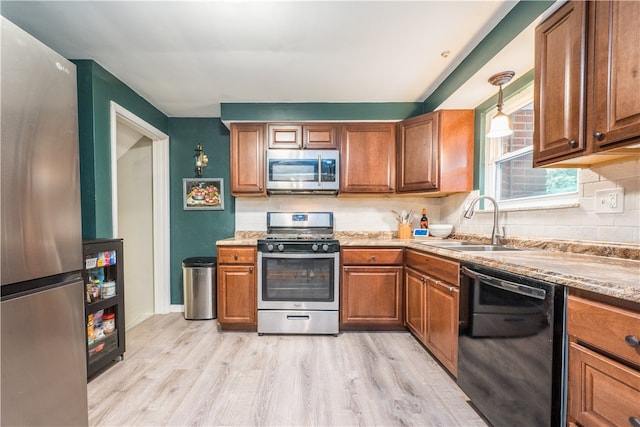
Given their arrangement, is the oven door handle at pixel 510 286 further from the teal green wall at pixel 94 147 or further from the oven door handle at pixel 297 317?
the teal green wall at pixel 94 147

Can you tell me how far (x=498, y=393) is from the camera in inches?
49.4

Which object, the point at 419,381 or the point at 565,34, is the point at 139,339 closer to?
the point at 419,381

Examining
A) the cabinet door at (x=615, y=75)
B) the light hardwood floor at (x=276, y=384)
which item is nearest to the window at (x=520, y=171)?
the cabinet door at (x=615, y=75)

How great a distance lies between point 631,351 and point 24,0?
3.13 meters

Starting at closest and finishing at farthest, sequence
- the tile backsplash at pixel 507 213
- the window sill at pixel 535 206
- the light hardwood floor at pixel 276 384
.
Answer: the tile backsplash at pixel 507 213 < the light hardwood floor at pixel 276 384 < the window sill at pixel 535 206

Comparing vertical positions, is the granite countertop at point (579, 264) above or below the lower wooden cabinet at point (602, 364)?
above

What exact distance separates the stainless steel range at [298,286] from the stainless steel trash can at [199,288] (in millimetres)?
717

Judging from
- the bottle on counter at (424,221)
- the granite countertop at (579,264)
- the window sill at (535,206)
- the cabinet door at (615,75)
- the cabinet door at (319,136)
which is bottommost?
the granite countertop at (579,264)

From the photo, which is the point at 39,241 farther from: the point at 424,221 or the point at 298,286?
the point at 424,221

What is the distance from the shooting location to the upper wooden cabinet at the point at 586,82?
3.22 feet

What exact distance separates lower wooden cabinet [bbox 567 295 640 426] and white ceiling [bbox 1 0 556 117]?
147 cm

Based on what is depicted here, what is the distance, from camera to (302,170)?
2791 millimetres

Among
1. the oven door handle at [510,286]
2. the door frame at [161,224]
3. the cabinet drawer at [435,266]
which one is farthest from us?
the door frame at [161,224]

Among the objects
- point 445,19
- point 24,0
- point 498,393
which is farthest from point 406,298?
point 24,0
